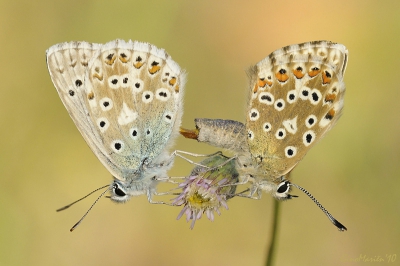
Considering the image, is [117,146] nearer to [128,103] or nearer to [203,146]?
[128,103]

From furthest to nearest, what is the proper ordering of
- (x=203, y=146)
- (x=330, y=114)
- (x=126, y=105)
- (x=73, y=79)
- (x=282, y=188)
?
(x=203, y=146), (x=126, y=105), (x=73, y=79), (x=282, y=188), (x=330, y=114)

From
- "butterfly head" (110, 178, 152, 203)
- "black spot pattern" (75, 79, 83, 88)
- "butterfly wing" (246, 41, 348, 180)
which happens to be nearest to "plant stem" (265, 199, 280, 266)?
"butterfly wing" (246, 41, 348, 180)

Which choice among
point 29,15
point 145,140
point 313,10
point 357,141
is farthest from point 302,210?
point 29,15

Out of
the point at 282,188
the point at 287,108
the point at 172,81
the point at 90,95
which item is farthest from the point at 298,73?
the point at 90,95

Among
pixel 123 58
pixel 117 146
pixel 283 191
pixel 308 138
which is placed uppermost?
pixel 123 58

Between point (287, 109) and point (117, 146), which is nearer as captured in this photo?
point (287, 109)

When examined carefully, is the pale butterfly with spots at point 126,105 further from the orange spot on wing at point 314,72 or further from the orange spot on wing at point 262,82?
the orange spot on wing at point 314,72

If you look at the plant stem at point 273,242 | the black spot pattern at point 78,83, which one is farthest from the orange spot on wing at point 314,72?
the black spot pattern at point 78,83
